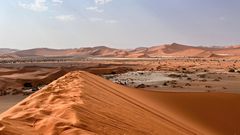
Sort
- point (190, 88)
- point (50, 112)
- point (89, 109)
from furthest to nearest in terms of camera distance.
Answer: point (190, 88) → point (89, 109) → point (50, 112)

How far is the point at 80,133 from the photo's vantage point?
4578mm

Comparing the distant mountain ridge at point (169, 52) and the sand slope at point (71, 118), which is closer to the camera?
the sand slope at point (71, 118)

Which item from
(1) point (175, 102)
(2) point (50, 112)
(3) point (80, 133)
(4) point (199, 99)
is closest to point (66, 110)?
(2) point (50, 112)

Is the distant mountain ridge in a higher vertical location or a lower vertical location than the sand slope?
higher

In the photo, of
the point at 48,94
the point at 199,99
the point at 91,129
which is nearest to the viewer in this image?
the point at 91,129

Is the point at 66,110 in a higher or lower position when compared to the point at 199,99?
higher

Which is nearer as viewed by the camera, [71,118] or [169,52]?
[71,118]

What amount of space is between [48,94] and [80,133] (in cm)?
258

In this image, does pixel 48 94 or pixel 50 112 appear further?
pixel 48 94

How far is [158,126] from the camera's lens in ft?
24.2

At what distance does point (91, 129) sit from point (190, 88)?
16.4 meters

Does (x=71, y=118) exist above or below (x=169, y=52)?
below

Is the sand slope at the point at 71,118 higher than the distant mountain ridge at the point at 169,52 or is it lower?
lower

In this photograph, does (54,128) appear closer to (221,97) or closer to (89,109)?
(89,109)
